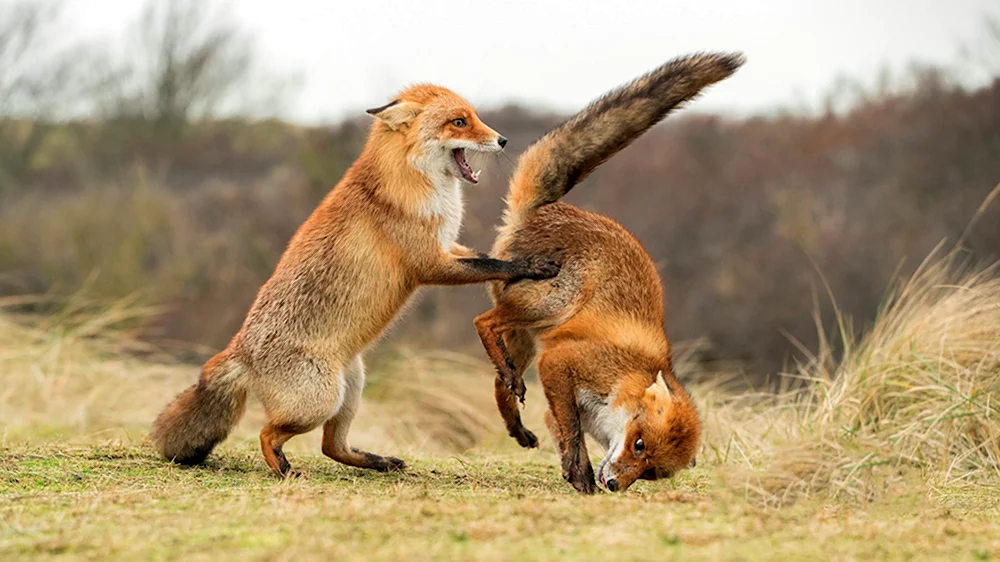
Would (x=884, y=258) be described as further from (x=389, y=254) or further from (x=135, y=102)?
(x=135, y=102)

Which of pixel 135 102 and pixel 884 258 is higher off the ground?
pixel 135 102

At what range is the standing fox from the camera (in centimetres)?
550

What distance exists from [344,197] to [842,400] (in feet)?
12.6

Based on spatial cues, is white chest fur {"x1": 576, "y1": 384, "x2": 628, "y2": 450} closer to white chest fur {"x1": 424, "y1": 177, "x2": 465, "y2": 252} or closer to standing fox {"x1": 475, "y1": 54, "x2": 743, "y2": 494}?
standing fox {"x1": 475, "y1": 54, "x2": 743, "y2": 494}

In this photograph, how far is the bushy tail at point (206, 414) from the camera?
19.6 feet

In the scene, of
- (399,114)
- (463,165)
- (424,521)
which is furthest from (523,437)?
(424,521)

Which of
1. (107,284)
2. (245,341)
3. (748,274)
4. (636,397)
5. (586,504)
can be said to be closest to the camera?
(586,504)

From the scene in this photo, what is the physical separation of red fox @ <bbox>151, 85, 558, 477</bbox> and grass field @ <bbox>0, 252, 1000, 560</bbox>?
1.03 ft

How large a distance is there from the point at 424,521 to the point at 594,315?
2057 millimetres

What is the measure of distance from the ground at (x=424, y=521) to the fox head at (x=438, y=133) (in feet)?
5.82

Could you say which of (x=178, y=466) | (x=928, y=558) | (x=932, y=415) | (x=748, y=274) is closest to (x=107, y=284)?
(x=748, y=274)

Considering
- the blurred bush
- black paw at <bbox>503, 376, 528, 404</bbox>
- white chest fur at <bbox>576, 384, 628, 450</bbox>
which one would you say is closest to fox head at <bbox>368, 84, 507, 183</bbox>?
black paw at <bbox>503, 376, 528, 404</bbox>

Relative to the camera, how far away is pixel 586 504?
4.70 m

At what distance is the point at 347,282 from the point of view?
19.6 feet
